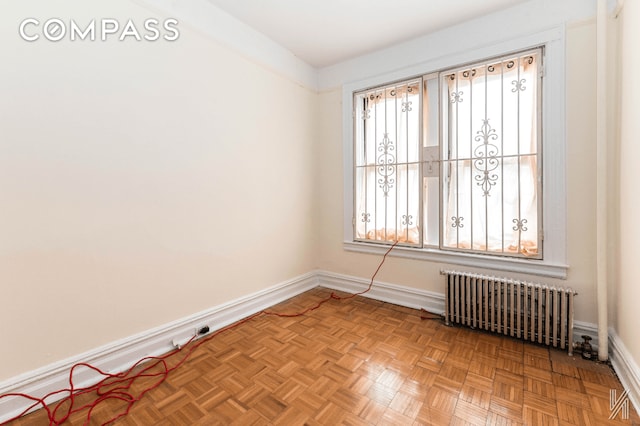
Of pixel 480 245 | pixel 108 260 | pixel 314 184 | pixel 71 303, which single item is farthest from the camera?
pixel 314 184

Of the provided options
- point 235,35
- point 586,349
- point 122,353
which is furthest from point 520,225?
point 122,353

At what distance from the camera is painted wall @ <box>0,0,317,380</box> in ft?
4.96

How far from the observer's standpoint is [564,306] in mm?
2059

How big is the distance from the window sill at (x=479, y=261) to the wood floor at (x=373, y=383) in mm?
574

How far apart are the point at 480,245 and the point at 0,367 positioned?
132 inches

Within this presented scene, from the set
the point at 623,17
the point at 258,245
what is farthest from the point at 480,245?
the point at 258,245

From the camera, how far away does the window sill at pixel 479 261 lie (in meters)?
2.24

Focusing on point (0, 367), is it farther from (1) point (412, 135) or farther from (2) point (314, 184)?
(1) point (412, 135)

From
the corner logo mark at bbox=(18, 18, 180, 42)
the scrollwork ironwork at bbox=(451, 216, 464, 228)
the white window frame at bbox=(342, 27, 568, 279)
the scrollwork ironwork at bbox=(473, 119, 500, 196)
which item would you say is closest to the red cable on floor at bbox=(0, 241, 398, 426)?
the corner logo mark at bbox=(18, 18, 180, 42)

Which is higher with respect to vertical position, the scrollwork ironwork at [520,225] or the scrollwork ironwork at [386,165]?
the scrollwork ironwork at [386,165]

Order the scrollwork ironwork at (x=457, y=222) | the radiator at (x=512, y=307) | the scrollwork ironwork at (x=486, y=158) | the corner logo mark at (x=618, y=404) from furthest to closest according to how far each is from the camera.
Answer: the scrollwork ironwork at (x=457, y=222), the scrollwork ironwork at (x=486, y=158), the radiator at (x=512, y=307), the corner logo mark at (x=618, y=404)

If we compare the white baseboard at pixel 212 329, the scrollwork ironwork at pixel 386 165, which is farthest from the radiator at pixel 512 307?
the scrollwork ironwork at pixel 386 165

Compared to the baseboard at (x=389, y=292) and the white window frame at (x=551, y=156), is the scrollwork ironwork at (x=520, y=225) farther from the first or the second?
the baseboard at (x=389, y=292)

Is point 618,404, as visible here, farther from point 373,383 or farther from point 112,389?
point 112,389
